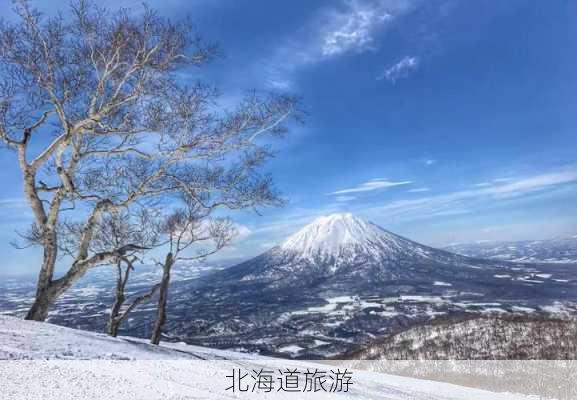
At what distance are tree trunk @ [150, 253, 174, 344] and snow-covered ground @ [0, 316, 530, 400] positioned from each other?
3.88 metres

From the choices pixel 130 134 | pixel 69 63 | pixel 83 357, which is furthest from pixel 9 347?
pixel 69 63

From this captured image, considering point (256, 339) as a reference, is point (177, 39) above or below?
above

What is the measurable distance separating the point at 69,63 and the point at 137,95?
1525 millimetres

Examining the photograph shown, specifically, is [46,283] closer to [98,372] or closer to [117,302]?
[117,302]

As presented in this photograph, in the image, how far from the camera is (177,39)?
27.1ft

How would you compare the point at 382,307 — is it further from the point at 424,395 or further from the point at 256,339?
the point at 424,395

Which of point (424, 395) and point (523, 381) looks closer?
point (424, 395)

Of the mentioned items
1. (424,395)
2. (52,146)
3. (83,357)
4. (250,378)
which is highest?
(52,146)

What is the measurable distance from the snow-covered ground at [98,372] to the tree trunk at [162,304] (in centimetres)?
388

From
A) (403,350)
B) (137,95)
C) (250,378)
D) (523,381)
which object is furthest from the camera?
(403,350)

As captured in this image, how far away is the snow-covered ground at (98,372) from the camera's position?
167 inches

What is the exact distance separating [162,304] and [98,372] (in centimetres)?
718

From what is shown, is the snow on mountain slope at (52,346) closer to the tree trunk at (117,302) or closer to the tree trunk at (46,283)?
the tree trunk at (46,283)

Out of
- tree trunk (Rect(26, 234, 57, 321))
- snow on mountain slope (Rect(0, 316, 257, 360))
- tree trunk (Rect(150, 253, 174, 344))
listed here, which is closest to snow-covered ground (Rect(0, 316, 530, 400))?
snow on mountain slope (Rect(0, 316, 257, 360))
